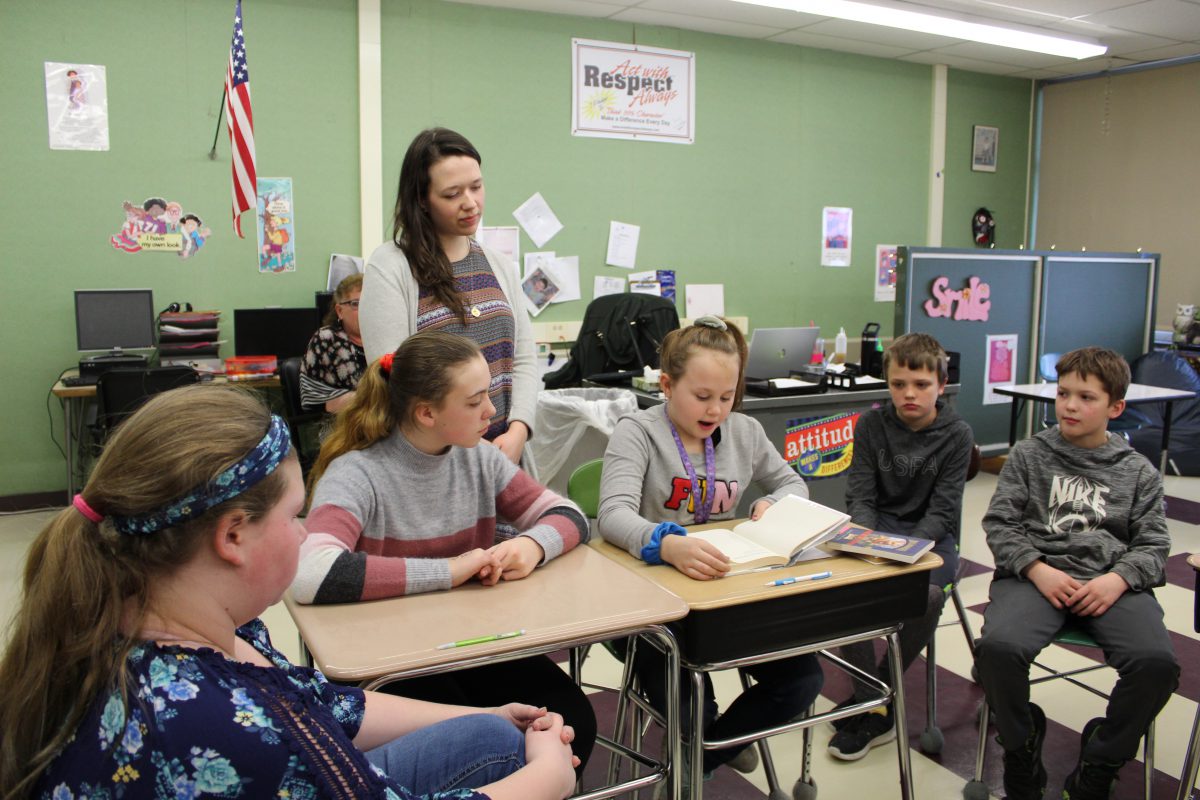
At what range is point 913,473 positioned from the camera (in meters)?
2.41

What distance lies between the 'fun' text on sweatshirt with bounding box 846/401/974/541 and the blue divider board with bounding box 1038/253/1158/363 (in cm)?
374

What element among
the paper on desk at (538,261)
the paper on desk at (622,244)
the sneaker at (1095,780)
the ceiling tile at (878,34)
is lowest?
the sneaker at (1095,780)

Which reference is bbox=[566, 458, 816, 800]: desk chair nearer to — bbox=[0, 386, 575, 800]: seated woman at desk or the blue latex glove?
the blue latex glove

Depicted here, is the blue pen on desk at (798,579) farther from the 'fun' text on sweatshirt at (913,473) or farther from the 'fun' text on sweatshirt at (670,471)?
the 'fun' text on sweatshirt at (913,473)

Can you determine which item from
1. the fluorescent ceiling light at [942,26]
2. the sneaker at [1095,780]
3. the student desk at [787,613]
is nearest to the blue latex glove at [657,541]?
the student desk at [787,613]

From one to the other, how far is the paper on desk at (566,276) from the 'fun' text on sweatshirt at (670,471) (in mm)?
3446

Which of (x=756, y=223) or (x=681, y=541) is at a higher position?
(x=756, y=223)

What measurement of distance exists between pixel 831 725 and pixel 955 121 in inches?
227

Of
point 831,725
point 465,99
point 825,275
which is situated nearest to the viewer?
point 831,725

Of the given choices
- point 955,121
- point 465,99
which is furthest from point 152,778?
point 955,121

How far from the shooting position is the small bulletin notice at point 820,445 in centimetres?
386

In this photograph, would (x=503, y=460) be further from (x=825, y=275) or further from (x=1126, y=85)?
(x=1126, y=85)

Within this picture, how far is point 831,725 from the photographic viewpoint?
243 centimetres

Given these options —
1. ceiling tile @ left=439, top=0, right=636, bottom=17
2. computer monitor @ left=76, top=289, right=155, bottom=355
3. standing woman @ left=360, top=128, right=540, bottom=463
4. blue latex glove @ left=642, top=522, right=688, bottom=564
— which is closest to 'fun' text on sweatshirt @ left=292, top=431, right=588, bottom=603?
blue latex glove @ left=642, top=522, right=688, bottom=564
